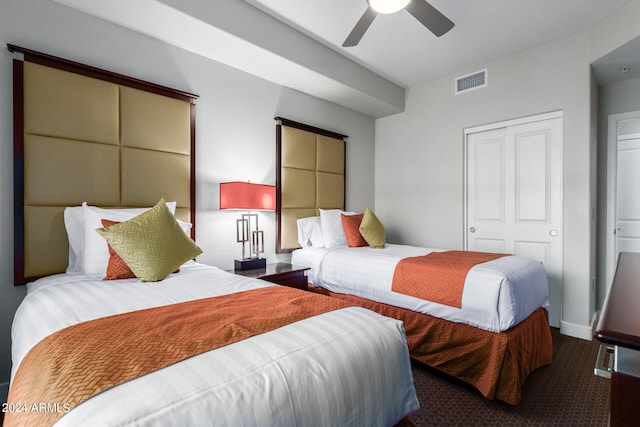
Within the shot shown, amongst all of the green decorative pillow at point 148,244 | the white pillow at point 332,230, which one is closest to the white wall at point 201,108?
the white pillow at point 332,230

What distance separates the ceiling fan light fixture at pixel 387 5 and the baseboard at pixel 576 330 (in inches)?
129

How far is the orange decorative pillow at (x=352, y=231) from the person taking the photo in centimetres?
345

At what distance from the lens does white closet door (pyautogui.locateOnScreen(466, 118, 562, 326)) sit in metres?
3.24

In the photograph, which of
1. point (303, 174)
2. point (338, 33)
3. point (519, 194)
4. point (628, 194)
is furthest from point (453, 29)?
point (628, 194)

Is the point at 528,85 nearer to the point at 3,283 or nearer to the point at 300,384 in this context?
the point at 300,384

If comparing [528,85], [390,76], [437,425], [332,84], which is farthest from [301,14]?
[437,425]

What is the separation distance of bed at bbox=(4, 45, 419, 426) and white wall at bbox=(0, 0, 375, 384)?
0.10 m

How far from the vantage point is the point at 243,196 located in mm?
2758

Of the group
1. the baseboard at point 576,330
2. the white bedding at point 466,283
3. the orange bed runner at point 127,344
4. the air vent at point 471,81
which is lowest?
the baseboard at point 576,330

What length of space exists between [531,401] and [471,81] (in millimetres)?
3361

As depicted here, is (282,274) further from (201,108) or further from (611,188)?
(611,188)

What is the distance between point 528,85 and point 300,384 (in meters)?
3.87

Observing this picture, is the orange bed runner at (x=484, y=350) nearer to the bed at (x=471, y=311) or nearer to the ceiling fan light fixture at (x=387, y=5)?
the bed at (x=471, y=311)

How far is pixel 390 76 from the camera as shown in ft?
13.2
